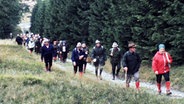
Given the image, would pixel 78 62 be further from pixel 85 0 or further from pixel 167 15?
pixel 85 0

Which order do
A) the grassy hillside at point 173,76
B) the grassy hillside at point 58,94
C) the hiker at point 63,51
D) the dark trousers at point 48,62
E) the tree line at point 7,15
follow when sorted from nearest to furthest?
the grassy hillside at point 58,94 → the grassy hillside at point 173,76 → the dark trousers at point 48,62 → the hiker at point 63,51 → the tree line at point 7,15

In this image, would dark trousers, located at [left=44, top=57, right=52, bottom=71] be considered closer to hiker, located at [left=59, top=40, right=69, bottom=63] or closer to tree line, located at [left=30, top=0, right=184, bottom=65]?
tree line, located at [left=30, top=0, right=184, bottom=65]

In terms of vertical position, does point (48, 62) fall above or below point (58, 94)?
above

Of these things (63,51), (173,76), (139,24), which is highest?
(139,24)

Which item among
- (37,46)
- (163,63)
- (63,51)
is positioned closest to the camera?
(163,63)

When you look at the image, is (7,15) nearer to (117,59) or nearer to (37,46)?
(37,46)

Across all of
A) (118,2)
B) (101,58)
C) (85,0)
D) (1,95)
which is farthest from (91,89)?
(85,0)

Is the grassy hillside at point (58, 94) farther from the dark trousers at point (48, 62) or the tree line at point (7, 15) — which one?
the tree line at point (7, 15)

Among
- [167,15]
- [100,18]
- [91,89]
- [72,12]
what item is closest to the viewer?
[91,89]

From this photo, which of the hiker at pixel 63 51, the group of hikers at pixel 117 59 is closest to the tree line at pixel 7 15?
the hiker at pixel 63 51

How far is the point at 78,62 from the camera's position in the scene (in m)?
19.5

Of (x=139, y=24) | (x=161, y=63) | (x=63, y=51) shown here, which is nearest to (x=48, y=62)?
(x=139, y=24)

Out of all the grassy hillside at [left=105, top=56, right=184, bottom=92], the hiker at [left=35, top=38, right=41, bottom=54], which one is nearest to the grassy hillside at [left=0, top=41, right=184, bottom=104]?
the grassy hillside at [left=105, top=56, right=184, bottom=92]

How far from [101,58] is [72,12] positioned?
21.0 metres
